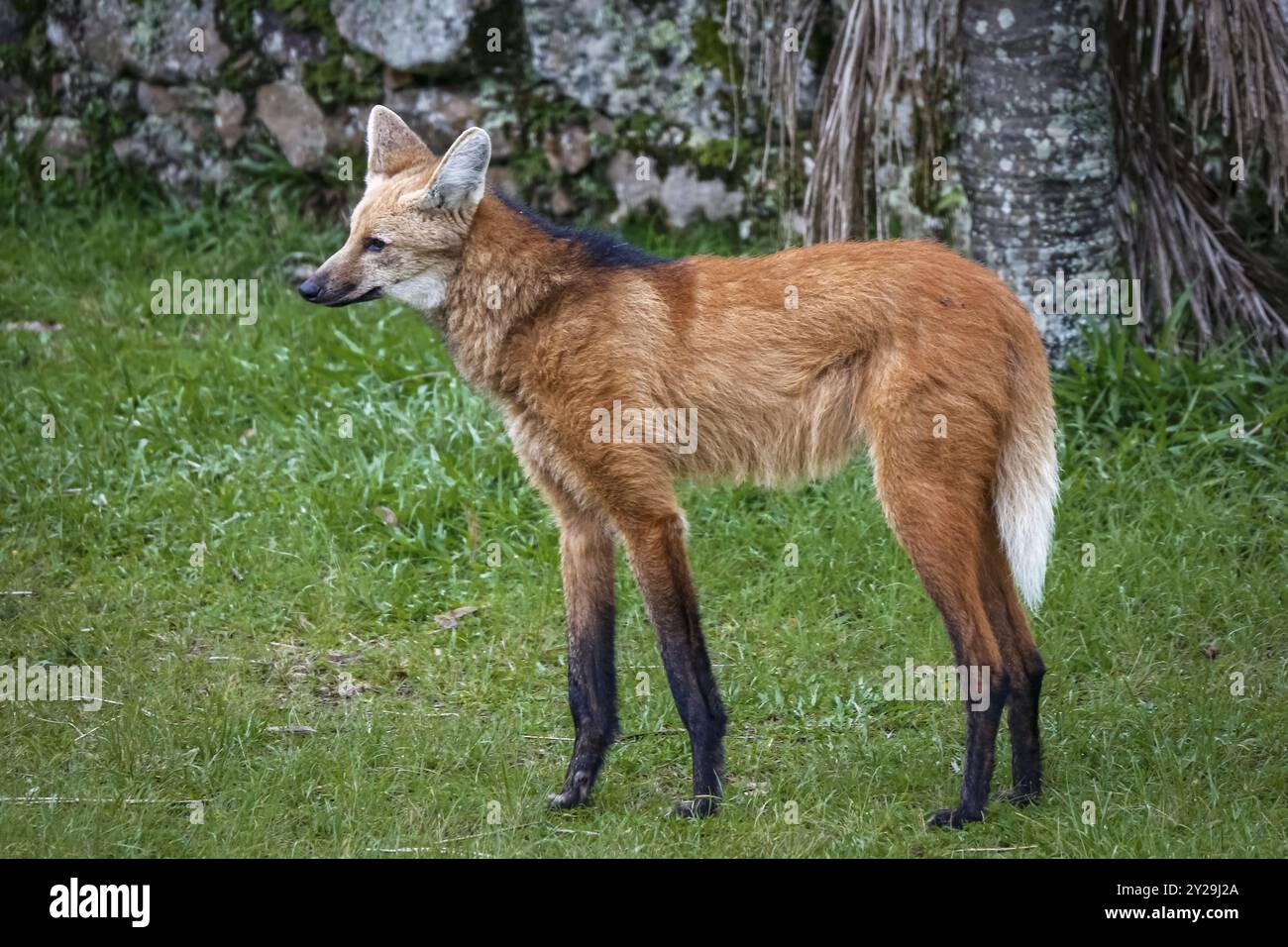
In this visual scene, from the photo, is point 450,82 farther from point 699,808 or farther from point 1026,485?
point 699,808

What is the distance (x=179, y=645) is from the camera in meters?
4.53

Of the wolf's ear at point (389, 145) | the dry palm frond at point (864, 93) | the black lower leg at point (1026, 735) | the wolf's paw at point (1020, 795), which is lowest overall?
the wolf's paw at point (1020, 795)

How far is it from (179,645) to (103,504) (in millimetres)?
926

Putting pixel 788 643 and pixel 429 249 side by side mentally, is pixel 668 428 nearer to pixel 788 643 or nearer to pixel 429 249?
pixel 429 249

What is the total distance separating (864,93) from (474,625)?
2.36 meters

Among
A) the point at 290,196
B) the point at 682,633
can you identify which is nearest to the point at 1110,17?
the point at 682,633

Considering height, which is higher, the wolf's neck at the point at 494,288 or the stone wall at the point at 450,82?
the stone wall at the point at 450,82

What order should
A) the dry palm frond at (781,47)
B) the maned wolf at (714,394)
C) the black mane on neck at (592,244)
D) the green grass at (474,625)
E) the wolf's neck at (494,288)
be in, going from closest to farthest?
the maned wolf at (714,394), the green grass at (474,625), the wolf's neck at (494,288), the black mane on neck at (592,244), the dry palm frond at (781,47)

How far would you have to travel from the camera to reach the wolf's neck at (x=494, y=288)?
3.73m

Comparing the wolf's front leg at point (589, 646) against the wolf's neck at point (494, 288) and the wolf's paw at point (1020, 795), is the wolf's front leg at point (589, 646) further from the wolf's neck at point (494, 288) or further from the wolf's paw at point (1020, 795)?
the wolf's paw at point (1020, 795)

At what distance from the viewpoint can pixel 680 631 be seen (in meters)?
3.62

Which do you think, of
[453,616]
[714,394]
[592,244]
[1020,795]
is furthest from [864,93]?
[1020,795]

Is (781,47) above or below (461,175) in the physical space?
above

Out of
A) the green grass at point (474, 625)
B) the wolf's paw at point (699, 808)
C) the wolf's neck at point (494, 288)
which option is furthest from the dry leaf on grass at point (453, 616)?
the wolf's paw at point (699, 808)
